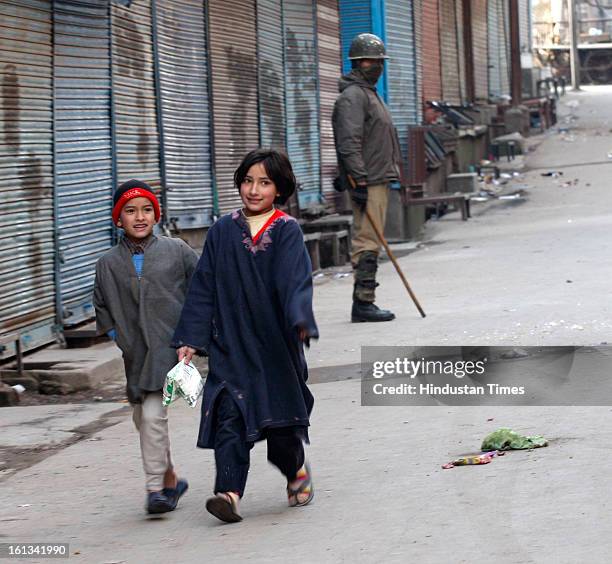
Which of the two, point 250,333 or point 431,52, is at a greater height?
point 431,52

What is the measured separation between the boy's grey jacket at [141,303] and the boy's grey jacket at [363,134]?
16.8 feet

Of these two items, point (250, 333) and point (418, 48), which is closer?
point (250, 333)

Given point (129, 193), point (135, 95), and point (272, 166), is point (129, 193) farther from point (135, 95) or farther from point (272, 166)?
point (135, 95)

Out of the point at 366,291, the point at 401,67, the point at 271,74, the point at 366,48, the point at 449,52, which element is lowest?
the point at 366,291

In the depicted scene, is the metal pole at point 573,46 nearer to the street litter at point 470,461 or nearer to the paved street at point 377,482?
the paved street at point 377,482

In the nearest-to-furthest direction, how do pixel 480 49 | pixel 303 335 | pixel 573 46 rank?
pixel 303 335
pixel 480 49
pixel 573 46

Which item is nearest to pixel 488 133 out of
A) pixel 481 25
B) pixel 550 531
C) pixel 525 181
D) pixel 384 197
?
pixel 481 25

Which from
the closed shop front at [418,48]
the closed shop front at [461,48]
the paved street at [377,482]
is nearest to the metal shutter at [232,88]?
the paved street at [377,482]

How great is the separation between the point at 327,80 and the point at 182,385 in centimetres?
1469

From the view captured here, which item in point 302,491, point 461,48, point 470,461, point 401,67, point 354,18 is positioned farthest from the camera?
point 461,48

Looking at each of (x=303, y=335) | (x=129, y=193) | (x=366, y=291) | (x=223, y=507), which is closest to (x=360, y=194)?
(x=366, y=291)

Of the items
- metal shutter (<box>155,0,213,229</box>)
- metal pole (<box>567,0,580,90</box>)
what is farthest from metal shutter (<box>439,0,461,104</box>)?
metal pole (<box>567,0,580,90</box>)

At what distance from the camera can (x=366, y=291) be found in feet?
34.9

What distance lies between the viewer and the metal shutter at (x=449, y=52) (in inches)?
1066
